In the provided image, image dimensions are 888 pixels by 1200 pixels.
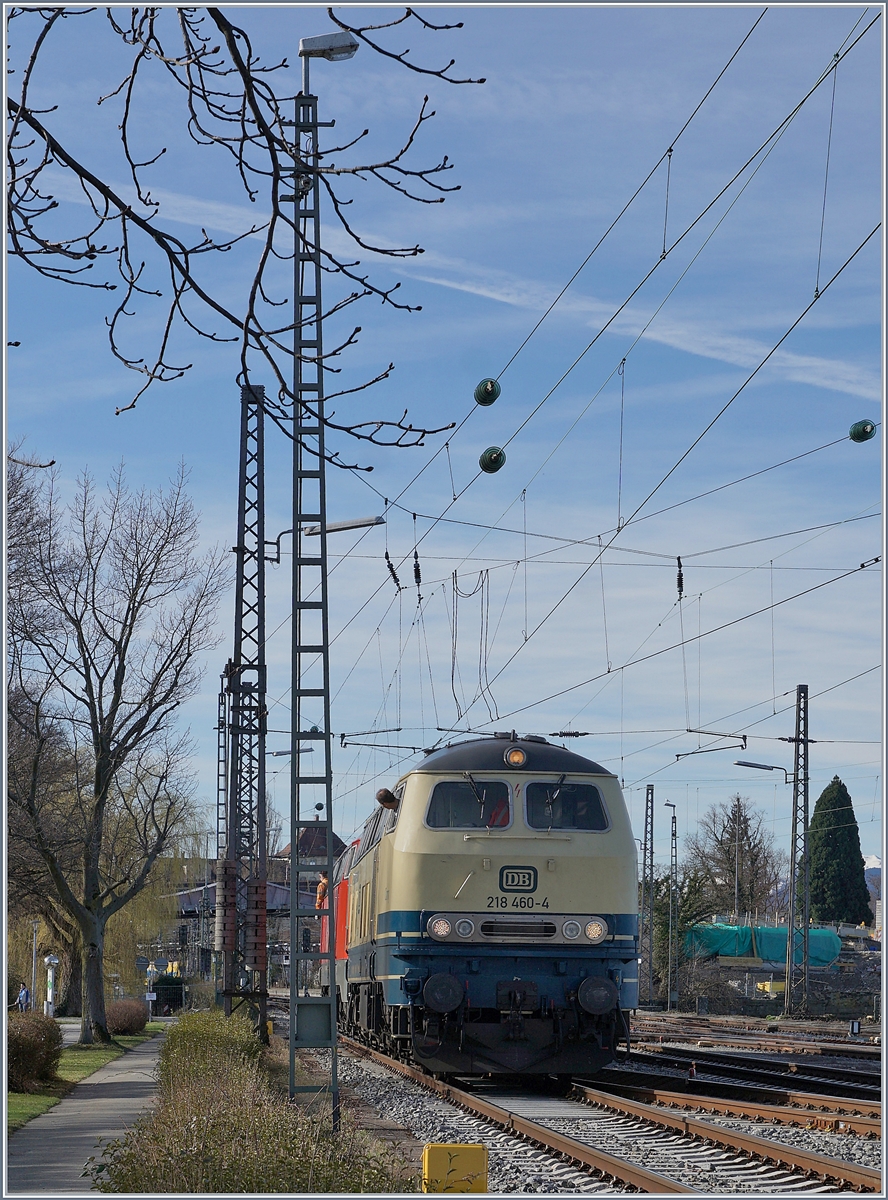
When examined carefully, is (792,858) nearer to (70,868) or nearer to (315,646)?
(70,868)

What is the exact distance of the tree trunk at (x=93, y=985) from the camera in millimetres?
29938

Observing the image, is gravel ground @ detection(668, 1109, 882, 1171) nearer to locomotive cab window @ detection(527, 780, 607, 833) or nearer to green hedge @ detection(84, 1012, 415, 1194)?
green hedge @ detection(84, 1012, 415, 1194)

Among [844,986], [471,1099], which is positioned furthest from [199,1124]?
[844,986]

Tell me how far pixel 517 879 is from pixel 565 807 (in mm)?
1058

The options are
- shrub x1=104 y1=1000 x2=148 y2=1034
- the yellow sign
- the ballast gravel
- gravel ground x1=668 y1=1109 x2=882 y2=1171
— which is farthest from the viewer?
shrub x1=104 y1=1000 x2=148 y2=1034

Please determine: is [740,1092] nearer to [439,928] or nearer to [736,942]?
[439,928]

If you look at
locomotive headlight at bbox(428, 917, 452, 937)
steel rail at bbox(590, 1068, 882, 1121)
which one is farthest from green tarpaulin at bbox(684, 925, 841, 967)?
locomotive headlight at bbox(428, 917, 452, 937)

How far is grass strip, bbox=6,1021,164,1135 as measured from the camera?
1480cm

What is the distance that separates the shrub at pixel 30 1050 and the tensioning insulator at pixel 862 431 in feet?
42.5

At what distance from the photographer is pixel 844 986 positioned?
4431cm

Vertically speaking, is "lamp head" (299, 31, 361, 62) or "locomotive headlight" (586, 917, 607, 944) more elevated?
"lamp head" (299, 31, 361, 62)

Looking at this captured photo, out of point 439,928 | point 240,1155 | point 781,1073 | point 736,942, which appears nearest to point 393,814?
point 439,928

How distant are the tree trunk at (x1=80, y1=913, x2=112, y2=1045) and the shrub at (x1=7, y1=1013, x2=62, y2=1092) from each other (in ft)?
36.6

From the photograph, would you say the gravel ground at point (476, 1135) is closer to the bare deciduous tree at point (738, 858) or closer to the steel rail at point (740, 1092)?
the steel rail at point (740, 1092)
